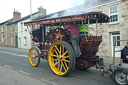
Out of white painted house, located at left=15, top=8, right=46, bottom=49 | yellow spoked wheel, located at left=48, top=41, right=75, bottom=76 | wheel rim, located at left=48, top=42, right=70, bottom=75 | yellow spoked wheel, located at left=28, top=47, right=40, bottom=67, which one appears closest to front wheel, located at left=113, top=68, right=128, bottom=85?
yellow spoked wheel, located at left=48, top=41, right=75, bottom=76

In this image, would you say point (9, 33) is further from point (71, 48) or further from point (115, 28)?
point (71, 48)

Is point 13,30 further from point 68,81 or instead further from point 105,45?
point 68,81

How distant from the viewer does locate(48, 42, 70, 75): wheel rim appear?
4.84 metres

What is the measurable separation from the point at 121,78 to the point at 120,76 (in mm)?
63

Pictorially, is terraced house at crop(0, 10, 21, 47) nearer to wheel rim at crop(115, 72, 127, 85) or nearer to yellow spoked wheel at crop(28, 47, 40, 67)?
yellow spoked wheel at crop(28, 47, 40, 67)

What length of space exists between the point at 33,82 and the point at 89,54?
2.20 metres

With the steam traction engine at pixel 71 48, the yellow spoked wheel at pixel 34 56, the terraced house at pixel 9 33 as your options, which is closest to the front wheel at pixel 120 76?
the steam traction engine at pixel 71 48

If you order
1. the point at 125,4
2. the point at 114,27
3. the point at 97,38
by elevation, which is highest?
the point at 125,4

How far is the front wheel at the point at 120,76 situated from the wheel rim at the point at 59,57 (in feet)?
→ 5.76

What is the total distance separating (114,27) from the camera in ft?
36.5

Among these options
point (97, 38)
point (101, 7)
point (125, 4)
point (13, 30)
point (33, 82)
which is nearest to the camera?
point (33, 82)

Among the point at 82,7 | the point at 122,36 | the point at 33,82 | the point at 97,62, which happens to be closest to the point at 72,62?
the point at 97,62

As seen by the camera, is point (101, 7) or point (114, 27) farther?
point (101, 7)

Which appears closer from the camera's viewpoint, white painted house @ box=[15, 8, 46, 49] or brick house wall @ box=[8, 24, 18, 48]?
white painted house @ box=[15, 8, 46, 49]
